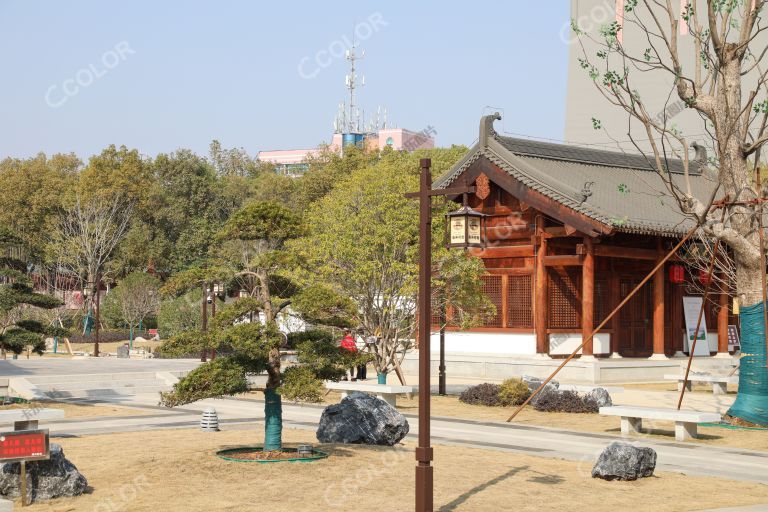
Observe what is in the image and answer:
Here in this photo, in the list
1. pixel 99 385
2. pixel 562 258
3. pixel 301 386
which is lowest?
pixel 99 385

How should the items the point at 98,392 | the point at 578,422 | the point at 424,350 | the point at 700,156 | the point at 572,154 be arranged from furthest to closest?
the point at 700,156 < the point at 572,154 < the point at 98,392 < the point at 578,422 < the point at 424,350

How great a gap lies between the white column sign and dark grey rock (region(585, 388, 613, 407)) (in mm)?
13386

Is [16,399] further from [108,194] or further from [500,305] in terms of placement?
[108,194]

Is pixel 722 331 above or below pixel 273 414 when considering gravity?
above

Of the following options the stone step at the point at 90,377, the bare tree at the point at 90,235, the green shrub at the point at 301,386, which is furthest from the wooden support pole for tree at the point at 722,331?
the bare tree at the point at 90,235

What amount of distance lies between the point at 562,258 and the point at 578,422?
1246 centimetres

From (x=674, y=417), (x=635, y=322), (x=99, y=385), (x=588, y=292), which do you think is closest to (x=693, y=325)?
(x=635, y=322)

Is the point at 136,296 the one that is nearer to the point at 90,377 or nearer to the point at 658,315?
the point at 90,377

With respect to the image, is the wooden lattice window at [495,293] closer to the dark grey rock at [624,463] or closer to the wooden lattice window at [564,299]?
the wooden lattice window at [564,299]

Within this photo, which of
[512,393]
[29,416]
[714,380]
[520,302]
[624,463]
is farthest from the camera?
[520,302]

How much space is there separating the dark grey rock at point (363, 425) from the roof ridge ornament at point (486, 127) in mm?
20329

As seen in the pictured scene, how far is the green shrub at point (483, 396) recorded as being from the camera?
25172mm

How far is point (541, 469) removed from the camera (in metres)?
15.3

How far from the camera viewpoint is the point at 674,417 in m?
19.4
